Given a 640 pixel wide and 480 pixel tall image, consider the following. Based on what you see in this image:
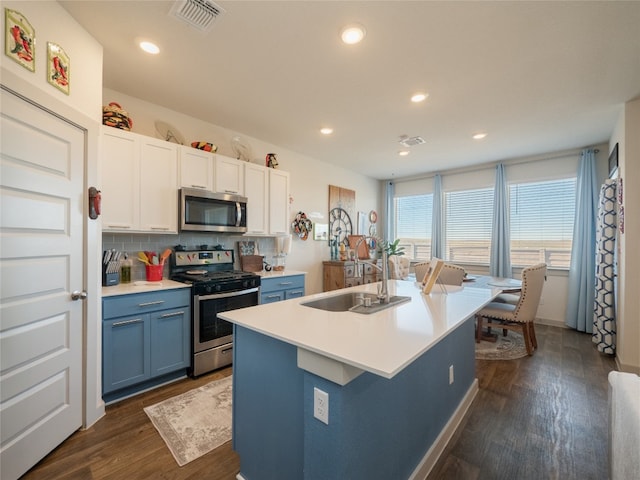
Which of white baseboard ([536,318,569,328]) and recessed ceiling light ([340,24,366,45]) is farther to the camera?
white baseboard ([536,318,569,328])

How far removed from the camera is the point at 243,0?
1660 millimetres

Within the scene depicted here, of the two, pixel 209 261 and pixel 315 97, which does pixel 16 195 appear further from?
pixel 315 97

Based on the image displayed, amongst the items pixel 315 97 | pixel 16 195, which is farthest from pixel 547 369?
pixel 16 195

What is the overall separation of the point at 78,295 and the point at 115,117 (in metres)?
1.55

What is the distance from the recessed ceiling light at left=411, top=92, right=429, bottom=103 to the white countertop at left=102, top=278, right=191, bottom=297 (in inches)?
108

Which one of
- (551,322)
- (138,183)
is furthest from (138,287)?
(551,322)

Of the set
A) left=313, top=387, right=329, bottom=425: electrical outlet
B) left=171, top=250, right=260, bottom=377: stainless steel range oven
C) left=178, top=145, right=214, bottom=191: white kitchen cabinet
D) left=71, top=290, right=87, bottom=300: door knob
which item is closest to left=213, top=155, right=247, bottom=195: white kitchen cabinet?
left=178, top=145, right=214, bottom=191: white kitchen cabinet

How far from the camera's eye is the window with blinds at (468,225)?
5051mm

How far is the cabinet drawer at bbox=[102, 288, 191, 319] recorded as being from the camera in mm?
2191

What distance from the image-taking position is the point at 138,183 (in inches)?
102

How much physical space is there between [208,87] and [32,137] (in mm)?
1419

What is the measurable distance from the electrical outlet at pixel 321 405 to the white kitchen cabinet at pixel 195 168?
8.21 feet

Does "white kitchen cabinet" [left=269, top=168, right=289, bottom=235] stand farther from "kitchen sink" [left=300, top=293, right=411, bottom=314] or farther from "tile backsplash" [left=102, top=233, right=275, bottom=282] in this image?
"kitchen sink" [left=300, top=293, right=411, bottom=314]

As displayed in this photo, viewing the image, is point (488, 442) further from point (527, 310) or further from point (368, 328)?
point (527, 310)
